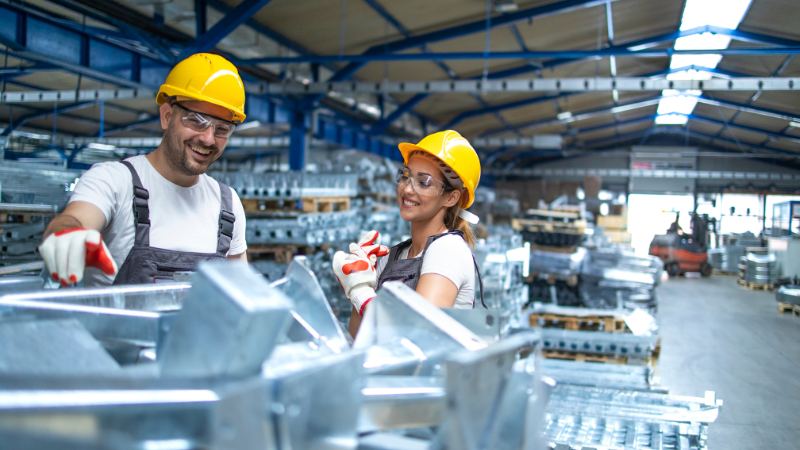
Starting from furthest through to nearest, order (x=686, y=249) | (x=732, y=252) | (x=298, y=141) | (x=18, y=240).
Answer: (x=732, y=252) → (x=686, y=249) → (x=298, y=141) → (x=18, y=240)

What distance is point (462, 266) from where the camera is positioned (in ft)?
6.56

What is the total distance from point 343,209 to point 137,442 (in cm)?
637

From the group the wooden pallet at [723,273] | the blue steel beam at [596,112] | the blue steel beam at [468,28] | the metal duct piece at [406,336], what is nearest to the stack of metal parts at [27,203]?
the metal duct piece at [406,336]

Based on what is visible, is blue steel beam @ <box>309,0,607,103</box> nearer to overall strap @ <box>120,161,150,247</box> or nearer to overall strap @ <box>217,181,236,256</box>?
overall strap @ <box>217,181,236,256</box>

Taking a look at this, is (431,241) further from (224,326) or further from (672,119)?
(672,119)

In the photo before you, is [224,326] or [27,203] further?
[27,203]

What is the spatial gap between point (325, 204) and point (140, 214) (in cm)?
483

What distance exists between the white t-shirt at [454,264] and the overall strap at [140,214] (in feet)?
3.36

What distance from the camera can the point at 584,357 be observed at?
5.57m

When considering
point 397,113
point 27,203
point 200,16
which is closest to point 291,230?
point 27,203

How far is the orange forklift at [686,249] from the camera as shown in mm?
17109

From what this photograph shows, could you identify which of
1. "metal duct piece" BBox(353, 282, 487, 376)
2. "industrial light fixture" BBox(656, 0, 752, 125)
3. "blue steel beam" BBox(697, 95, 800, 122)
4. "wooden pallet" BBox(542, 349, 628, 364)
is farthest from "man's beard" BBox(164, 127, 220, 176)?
"blue steel beam" BBox(697, 95, 800, 122)

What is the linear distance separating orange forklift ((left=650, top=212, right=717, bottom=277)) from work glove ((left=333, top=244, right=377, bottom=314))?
17.6m

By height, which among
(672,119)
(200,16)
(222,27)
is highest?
(672,119)
